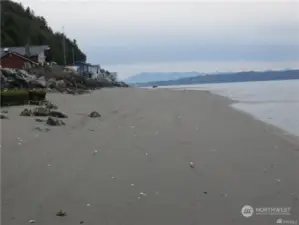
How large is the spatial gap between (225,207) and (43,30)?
107490mm

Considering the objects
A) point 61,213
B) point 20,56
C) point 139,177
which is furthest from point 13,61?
point 61,213

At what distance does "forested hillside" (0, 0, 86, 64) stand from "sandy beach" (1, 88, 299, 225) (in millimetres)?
71869

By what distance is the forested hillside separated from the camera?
86625 millimetres

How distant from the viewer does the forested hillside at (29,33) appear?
86.6 metres

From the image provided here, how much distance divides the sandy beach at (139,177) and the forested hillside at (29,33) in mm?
71869

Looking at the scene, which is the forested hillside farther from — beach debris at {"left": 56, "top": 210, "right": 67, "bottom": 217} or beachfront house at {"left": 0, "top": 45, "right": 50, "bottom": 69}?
beach debris at {"left": 56, "top": 210, "right": 67, "bottom": 217}

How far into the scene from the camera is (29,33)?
9494 cm

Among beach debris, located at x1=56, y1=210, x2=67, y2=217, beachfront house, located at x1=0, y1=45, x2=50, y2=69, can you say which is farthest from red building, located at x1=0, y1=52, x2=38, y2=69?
beach debris, located at x1=56, y1=210, x2=67, y2=217

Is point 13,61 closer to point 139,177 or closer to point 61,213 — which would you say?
point 139,177

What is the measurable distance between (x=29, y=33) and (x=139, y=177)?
9361 cm

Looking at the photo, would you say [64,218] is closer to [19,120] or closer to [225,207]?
[225,207]

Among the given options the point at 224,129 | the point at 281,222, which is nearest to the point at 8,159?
the point at 281,222

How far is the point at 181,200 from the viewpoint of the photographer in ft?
19.6

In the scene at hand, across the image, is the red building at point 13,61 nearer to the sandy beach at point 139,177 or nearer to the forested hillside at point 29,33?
the forested hillside at point 29,33
